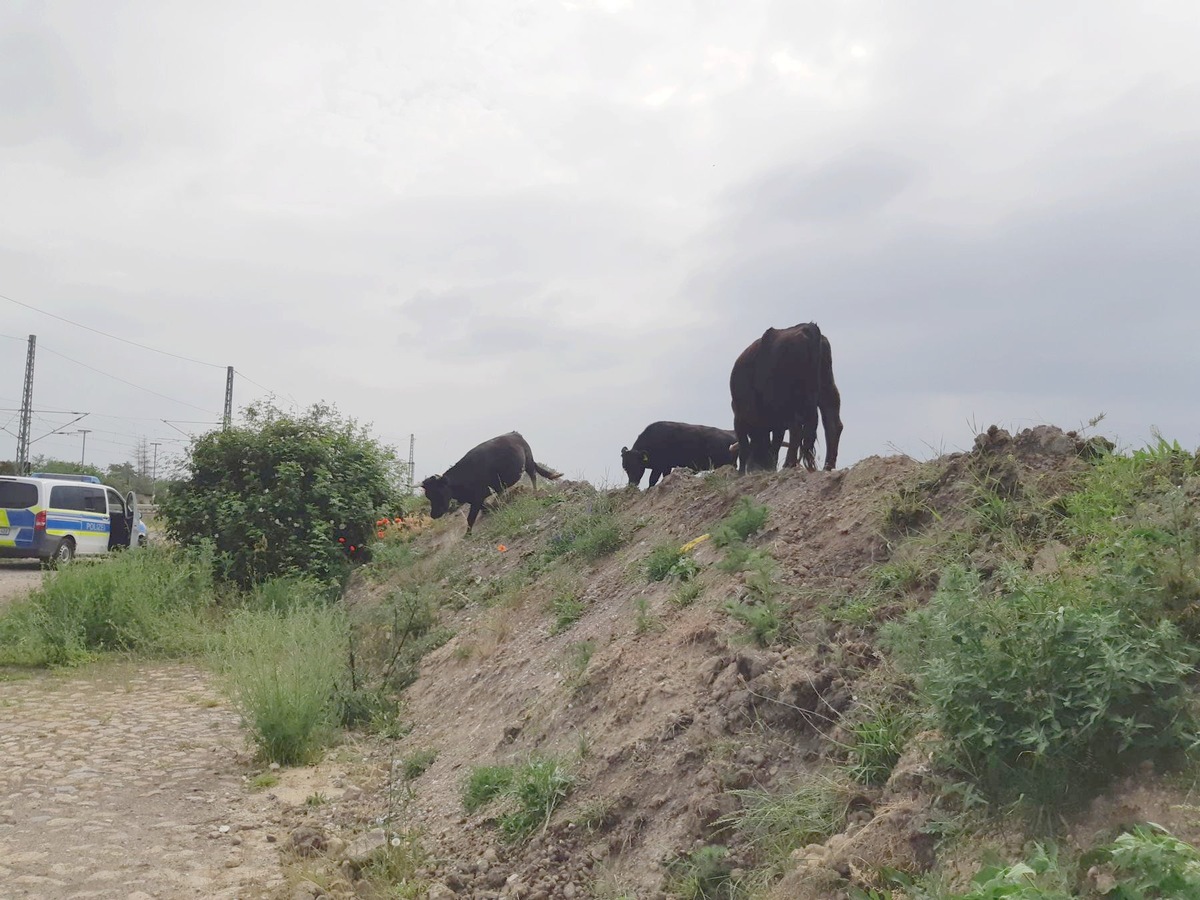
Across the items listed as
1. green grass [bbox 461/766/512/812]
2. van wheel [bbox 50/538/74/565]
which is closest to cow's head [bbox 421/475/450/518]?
van wheel [bbox 50/538/74/565]

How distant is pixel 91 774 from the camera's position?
6.76 metres

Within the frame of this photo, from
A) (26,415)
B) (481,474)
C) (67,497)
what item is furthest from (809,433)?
(26,415)

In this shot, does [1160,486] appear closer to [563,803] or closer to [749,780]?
[749,780]

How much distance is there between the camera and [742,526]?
7207 mm

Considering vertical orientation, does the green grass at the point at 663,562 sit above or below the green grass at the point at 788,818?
above

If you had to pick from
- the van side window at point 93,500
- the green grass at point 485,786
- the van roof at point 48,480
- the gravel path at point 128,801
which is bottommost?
the gravel path at point 128,801

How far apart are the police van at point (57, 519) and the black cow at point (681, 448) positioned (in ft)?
35.5

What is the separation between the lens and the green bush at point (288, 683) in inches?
279

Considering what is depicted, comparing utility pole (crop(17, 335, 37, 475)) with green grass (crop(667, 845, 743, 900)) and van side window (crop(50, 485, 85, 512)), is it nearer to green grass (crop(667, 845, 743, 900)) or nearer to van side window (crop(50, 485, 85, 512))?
van side window (crop(50, 485, 85, 512))

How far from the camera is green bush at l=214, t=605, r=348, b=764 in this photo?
7.08 m

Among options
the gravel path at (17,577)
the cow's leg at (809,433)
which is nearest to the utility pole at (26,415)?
the gravel path at (17,577)

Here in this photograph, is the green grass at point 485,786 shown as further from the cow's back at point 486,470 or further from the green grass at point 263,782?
the cow's back at point 486,470

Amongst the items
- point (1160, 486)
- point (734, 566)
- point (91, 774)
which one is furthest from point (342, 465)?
point (1160, 486)

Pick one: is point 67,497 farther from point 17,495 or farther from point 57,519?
point 17,495
